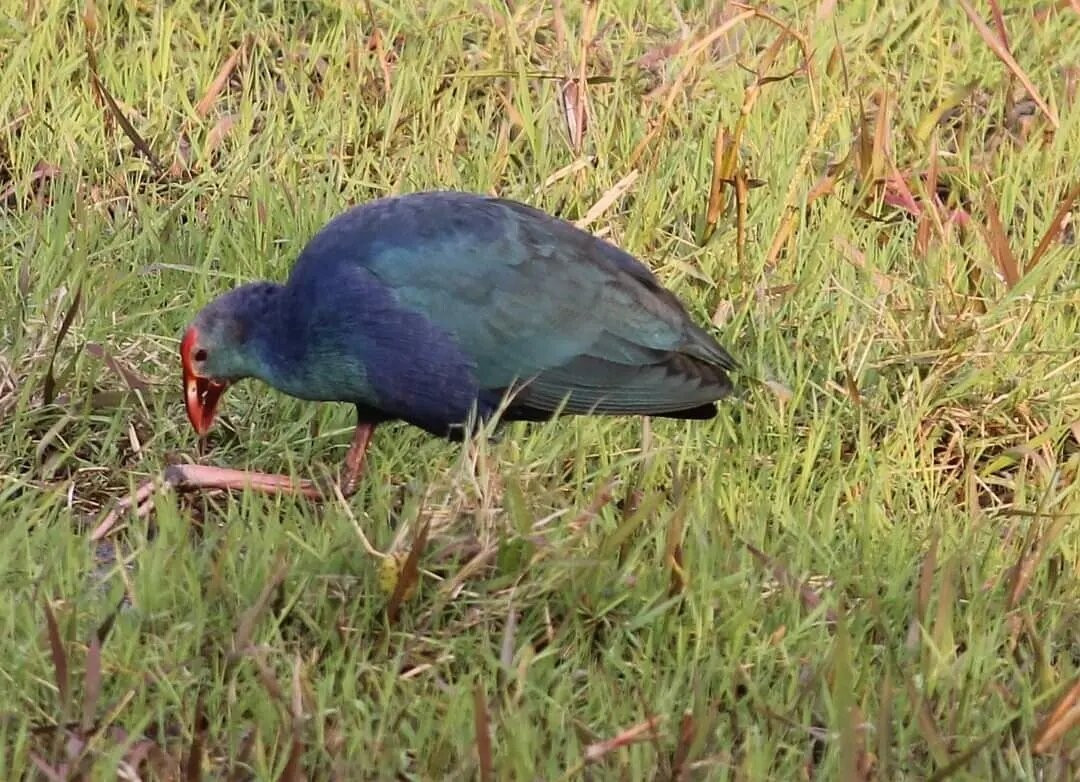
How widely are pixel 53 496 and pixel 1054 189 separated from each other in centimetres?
250

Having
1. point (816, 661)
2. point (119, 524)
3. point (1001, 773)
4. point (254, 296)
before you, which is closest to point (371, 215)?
point (254, 296)

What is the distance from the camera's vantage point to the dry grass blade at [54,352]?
3346 millimetres

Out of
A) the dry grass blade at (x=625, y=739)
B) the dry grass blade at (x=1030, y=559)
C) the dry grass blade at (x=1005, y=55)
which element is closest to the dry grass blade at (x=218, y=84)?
the dry grass blade at (x=1005, y=55)

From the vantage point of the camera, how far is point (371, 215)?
3332 mm

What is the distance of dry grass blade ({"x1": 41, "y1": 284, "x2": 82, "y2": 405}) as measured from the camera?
335cm

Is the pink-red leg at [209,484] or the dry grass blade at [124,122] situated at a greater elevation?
the dry grass blade at [124,122]

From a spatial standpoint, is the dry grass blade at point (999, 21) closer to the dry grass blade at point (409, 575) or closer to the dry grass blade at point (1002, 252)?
the dry grass blade at point (1002, 252)

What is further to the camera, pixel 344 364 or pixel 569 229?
pixel 569 229

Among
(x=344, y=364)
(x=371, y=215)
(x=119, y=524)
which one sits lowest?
(x=119, y=524)

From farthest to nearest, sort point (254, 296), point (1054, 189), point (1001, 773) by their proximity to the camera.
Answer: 1. point (1054, 189)
2. point (254, 296)
3. point (1001, 773)

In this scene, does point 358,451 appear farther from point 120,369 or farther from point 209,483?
point 120,369

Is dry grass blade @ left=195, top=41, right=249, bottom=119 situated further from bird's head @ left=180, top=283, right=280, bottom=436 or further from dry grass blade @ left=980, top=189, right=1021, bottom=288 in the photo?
dry grass blade @ left=980, top=189, right=1021, bottom=288

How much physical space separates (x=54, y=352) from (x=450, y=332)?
764 millimetres

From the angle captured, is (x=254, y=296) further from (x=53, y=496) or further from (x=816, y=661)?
(x=816, y=661)
